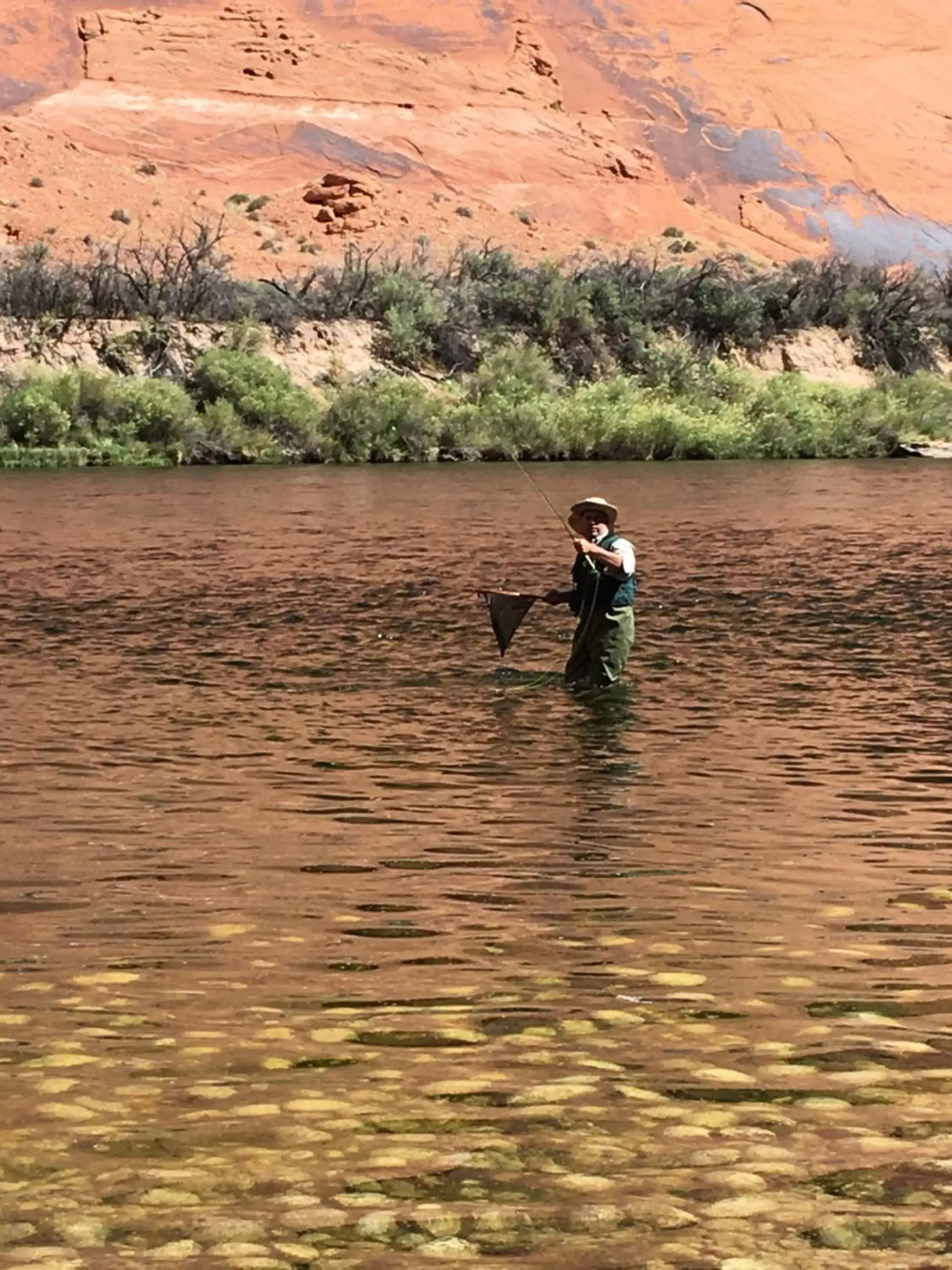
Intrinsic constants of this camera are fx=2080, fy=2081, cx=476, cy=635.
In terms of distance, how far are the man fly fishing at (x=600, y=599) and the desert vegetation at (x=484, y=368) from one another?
29.0m

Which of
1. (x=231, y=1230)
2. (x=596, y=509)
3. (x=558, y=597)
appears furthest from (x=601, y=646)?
(x=231, y=1230)

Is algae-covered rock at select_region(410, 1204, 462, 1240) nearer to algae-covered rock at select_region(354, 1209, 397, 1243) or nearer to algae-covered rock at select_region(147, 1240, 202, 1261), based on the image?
algae-covered rock at select_region(354, 1209, 397, 1243)

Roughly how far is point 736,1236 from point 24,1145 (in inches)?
68.2

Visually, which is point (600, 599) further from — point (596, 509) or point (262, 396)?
point (262, 396)

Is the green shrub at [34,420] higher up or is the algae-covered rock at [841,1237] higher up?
the algae-covered rock at [841,1237]

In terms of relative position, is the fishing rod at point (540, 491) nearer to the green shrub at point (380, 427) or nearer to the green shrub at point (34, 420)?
the green shrub at point (380, 427)

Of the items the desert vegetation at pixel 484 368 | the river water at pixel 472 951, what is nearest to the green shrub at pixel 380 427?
the desert vegetation at pixel 484 368

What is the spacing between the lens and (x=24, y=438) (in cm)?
4281

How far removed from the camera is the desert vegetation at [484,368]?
143 ft

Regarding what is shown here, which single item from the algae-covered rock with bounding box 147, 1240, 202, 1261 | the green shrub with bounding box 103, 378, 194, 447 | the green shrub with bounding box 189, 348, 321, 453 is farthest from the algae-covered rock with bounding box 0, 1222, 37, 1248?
the green shrub with bounding box 189, 348, 321, 453

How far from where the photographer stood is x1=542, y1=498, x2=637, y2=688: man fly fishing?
13422 mm

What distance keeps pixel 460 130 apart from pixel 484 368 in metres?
30.3

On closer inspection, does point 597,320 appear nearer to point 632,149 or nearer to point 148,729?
point 632,149

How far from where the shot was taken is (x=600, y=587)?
13.6 meters
